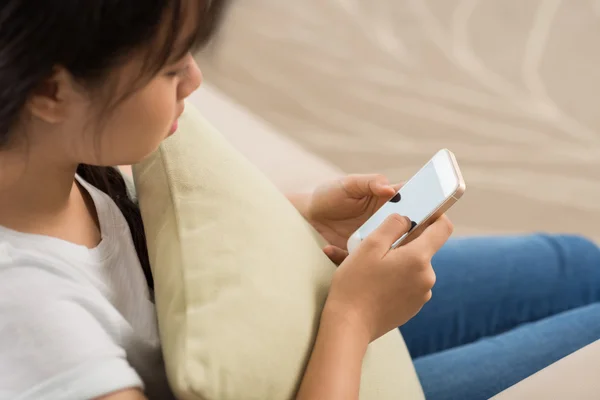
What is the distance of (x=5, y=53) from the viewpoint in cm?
36

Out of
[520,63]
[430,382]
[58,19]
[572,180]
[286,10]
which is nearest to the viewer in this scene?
[58,19]

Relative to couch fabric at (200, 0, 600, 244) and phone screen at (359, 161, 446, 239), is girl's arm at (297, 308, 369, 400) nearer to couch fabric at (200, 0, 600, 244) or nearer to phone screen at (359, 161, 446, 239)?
phone screen at (359, 161, 446, 239)

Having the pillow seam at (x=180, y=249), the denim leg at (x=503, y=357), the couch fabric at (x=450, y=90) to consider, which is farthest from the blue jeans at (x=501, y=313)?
the couch fabric at (x=450, y=90)

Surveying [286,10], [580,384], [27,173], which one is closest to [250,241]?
[27,173]

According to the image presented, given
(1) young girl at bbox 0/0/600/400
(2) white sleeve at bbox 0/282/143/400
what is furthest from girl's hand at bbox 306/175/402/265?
(2) white sleeve at bbox 0/282/143/400

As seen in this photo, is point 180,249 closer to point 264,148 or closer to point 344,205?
point 344,205

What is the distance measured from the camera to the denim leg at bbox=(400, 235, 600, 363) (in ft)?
2.58

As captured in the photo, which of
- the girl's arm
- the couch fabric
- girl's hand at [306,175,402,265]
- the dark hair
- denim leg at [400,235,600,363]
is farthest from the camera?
the couch fabric

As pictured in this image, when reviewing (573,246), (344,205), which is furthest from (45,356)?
(573,246)

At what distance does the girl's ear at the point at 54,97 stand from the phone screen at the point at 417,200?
12.3 inches

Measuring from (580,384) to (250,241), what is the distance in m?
0.29

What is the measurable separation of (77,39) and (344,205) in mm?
386

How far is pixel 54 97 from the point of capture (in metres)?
0.40

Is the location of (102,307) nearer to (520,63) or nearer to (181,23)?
(181,23)
